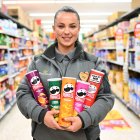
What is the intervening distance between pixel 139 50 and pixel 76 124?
3.00 metres

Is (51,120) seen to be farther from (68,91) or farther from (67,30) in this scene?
(67,30)

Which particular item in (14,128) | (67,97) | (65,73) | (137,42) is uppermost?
(137,42)

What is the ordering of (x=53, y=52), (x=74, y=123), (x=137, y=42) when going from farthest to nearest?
(x=137, y=42)
(x=53, y=52)
(x=74, y=123)

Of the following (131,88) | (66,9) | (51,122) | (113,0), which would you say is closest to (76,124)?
(51,122)

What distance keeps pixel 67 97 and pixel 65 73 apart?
7.4 inches

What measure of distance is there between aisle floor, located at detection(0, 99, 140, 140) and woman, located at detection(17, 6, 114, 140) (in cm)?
221

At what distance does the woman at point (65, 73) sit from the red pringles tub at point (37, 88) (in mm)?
36

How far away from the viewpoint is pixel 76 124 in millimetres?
1334

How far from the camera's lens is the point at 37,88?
4.74 feet

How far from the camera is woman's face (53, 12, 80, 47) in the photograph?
149 cm

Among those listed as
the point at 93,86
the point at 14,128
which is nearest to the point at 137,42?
the point at 14,128

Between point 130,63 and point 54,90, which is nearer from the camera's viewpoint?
point 54,90

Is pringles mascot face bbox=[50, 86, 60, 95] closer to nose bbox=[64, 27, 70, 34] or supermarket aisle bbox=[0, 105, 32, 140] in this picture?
nose bbox=[64, 27, 70, 34]

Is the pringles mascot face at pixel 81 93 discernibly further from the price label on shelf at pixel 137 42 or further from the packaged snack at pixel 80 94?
the price label on shelf at pixel 137 42
